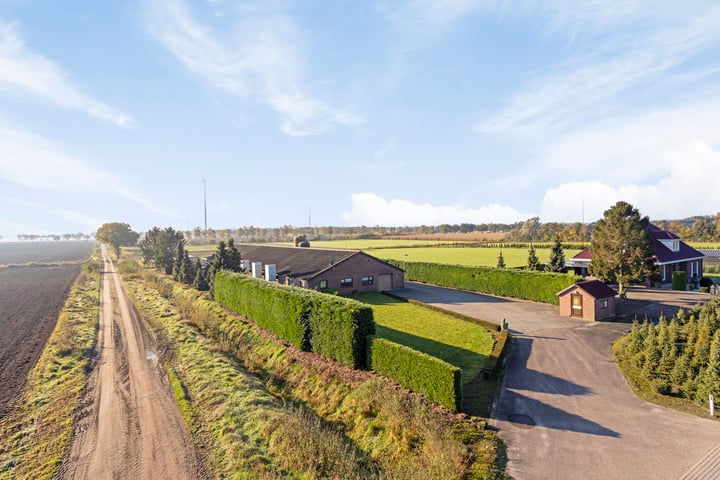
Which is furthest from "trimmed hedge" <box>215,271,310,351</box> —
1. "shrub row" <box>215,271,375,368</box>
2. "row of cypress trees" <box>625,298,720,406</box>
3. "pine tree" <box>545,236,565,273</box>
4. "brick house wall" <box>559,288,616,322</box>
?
"pine tree" <box>545,236,565,273</box>

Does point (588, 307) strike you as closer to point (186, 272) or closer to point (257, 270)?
point (257, 270)

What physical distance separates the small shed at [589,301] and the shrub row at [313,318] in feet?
68.2

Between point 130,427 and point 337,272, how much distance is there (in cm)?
2905

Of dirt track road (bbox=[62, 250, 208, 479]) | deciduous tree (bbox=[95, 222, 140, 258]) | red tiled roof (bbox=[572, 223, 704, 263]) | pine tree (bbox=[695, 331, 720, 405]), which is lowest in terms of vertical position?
dirt track road (bbox=[62, 250, 208, 479])

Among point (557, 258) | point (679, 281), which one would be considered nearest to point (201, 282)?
point (557, 258)

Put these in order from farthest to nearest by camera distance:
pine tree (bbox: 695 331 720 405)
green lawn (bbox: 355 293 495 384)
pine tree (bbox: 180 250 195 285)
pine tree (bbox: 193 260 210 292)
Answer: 1. pine tree (bbox: 180 250 195 285)
2. pine tree (bbox: 193 260 210 292)
3. green lawn (bbox: 355 293 495 384)
4. pine tree (bbox: 695 331 720 405)

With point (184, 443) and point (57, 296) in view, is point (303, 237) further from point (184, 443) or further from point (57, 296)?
point (184, 443)

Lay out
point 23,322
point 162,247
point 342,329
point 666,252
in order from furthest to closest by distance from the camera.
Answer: point 162,247 → point 666,252 → point 23,322 → point 342,329

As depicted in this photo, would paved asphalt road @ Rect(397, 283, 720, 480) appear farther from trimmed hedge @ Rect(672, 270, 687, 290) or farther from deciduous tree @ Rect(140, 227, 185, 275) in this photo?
deciduous tree @ Rect(140, 227, 185, 275)

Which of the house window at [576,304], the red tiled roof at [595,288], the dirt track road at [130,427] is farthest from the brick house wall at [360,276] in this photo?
the house window at [576,304]

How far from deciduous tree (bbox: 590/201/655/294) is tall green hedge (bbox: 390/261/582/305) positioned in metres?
3.56

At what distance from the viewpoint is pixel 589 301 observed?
3131 centimetres

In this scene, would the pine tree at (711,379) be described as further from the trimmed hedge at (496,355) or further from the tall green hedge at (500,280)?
the tall green hedge at (500,280)

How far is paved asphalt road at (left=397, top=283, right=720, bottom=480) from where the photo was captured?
41.7 feet
